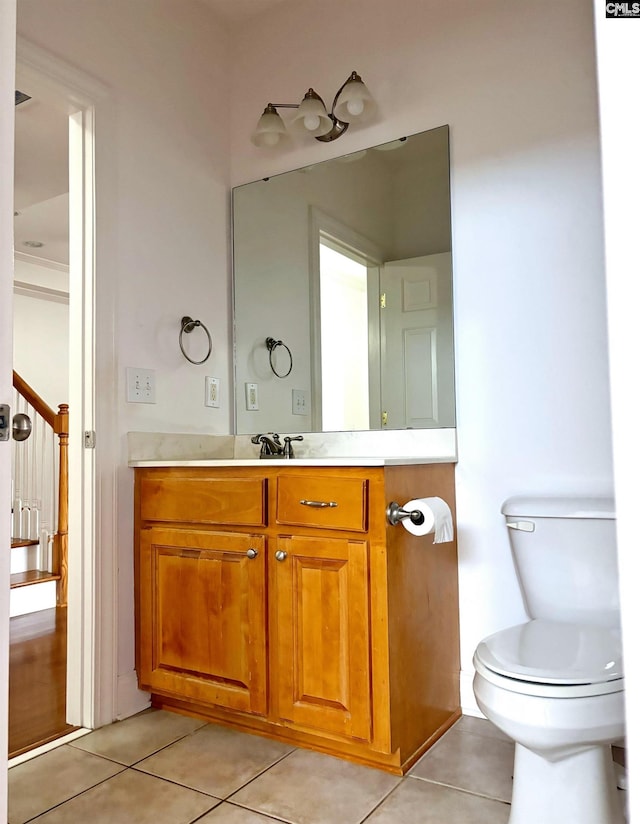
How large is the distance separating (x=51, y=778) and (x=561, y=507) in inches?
61.5

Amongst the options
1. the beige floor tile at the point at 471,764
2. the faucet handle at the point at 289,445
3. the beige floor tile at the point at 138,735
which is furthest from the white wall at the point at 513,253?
the beige floor tile at the point at 138,735

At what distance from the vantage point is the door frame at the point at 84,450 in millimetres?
2111

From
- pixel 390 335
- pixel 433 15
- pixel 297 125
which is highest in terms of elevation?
pixel 433 15

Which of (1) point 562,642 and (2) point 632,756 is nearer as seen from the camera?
(2) point 632,756

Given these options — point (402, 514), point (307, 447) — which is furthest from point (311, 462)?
point (307, 447)

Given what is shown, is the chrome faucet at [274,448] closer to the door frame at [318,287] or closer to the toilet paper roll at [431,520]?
the door frame at [318,287]

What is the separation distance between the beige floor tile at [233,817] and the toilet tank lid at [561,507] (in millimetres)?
1015

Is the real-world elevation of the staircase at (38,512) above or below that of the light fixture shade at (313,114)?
below

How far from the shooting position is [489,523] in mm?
2160

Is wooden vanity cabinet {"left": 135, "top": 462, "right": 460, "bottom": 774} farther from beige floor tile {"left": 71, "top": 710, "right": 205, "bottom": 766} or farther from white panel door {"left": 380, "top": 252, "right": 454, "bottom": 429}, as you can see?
white panel door {"left": 380, "top": 252, "right": 454, "bottom": 429}

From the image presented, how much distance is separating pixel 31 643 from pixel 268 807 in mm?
1834

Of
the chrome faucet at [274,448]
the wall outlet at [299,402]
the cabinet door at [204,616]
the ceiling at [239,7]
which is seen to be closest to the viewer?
the cabinet door at [204,616]

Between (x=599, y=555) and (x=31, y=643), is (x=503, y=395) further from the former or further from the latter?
(x=31, y=643)

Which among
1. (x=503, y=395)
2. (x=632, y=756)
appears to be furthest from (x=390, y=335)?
(x=632, y=756)
